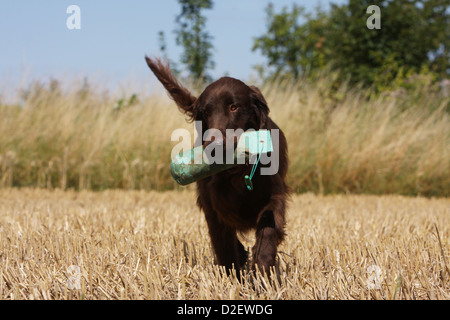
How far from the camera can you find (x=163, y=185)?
7379 millimetres

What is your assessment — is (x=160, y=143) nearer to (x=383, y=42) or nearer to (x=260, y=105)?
(x=260, y=105)

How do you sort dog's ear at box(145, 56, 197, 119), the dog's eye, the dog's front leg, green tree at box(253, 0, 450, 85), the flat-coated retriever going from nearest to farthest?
1. the dog's front leg
2. the flat-coated retriever
3. the dog's eye
4. dog's ear at box(145, 56, 197, 119)
5. green tree at box(253, 0, 450, 85)

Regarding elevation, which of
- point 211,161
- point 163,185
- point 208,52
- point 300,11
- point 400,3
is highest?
point 300,11

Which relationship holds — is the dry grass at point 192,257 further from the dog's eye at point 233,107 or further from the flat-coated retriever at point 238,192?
the dog's eye at point 233,107

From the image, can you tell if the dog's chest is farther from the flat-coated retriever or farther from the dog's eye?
the dog's eye

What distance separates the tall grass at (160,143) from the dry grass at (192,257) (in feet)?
7.32

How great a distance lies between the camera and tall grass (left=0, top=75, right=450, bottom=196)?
23.8 ft

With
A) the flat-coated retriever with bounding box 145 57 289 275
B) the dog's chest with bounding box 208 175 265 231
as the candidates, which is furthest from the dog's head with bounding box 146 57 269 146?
the dog's chest with bounding box 208 175 265 231

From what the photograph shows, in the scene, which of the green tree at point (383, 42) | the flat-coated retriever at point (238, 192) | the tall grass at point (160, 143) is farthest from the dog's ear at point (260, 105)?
the green tree at point (383, 42)

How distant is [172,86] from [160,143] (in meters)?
4.09

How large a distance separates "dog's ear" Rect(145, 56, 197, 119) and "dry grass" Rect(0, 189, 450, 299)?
0.94 m
